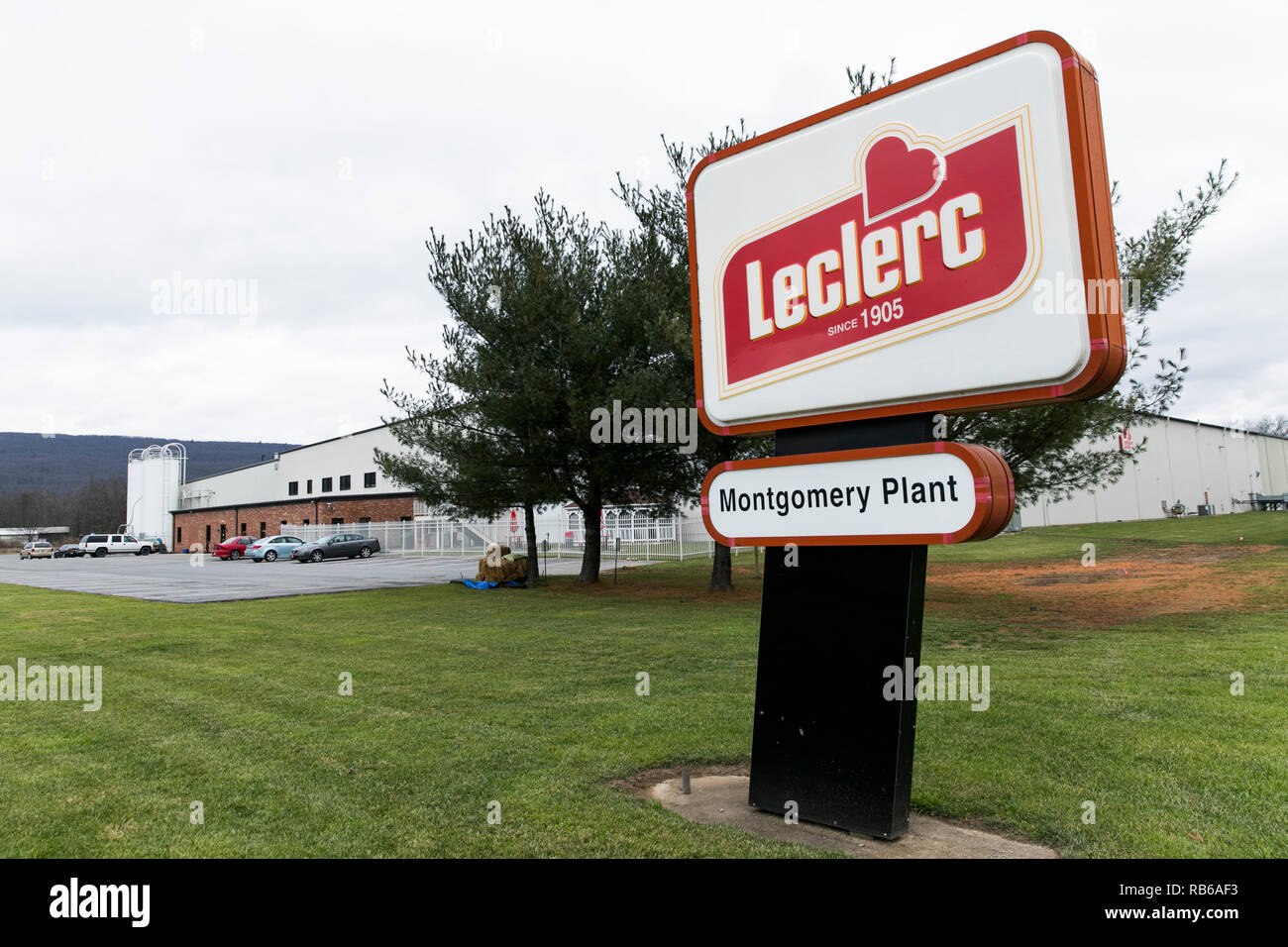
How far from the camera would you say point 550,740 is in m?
6.48

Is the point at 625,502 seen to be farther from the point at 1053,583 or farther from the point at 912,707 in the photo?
the point at 912,707

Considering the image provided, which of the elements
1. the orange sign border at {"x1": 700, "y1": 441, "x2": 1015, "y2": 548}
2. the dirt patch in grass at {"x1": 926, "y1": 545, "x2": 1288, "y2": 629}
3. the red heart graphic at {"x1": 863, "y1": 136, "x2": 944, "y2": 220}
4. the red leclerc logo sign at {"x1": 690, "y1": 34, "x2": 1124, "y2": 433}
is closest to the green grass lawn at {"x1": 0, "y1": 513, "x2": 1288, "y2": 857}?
the dirt patch in grass at {"x1": 926, "y1": 545, "x2": 1288, "y2": 629}

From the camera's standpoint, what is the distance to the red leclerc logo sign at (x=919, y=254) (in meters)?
4.25

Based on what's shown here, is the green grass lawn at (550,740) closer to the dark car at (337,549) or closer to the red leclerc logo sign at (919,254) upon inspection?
the red leclerc logo sign at (919,254)

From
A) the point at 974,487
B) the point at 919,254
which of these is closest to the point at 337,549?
the point at 919,254

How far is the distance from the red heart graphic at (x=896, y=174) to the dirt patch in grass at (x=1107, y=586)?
394 inches

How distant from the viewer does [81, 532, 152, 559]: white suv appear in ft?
208

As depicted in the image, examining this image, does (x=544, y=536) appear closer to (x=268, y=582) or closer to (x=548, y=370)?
(x=268, y=582)

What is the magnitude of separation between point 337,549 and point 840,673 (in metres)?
41.4

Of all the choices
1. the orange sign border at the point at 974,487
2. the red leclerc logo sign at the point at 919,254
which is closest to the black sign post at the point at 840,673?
the orange sign border at the point at 974,487

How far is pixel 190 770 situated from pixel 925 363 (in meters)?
5.43

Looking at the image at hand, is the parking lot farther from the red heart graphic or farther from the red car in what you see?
the red heart graphic
